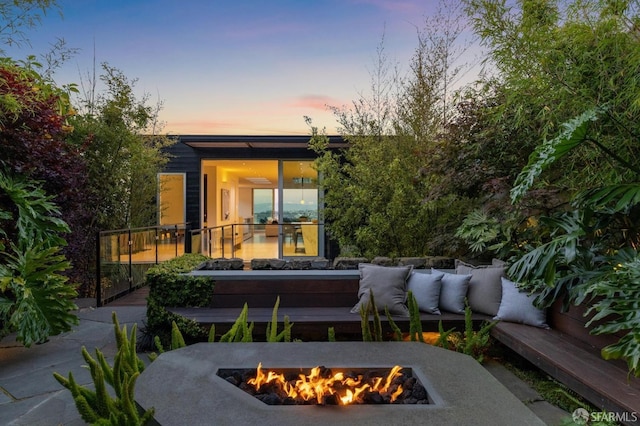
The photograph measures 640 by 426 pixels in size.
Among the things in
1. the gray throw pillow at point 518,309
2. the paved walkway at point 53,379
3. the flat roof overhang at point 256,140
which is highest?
the flat roof overhang at point 256,140

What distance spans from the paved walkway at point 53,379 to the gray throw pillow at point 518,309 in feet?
1.45

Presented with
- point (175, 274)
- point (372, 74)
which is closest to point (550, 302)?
point (175, 274)

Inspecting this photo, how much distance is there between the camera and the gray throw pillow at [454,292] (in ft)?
11.7

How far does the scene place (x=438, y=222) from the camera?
5035 millimetres

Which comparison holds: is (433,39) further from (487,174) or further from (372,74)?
(487,174)

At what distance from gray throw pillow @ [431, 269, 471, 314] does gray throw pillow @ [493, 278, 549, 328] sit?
0.32m

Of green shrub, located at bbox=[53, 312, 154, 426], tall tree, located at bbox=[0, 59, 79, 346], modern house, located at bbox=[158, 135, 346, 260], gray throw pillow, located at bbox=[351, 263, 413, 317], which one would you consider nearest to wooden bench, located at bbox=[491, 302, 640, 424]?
gray throw pillow, located at bbox=[351, 263, 413, 317]

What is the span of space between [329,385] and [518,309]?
2.14 meters

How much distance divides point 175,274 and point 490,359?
2989 mm

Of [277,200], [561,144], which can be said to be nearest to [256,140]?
[277,200]

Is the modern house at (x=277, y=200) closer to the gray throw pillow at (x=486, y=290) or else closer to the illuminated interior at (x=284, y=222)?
the illuminated interior at (x=284, y=222)

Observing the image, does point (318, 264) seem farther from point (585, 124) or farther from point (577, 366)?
point (585, 124)

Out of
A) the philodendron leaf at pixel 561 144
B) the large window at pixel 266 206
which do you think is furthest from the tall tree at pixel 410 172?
the large window at pixel 266 206

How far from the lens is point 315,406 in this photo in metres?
1.55
